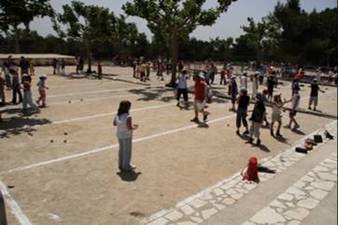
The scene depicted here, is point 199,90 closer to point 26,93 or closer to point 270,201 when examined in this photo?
point 26,93

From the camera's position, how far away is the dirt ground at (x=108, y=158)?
22.9ft

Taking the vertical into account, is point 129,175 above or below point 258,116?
below

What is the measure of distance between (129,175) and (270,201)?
3.08 metres

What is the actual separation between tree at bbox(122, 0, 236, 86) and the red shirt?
10080 millimetres

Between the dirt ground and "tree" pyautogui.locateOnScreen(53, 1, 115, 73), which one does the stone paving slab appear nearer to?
the dirt ground

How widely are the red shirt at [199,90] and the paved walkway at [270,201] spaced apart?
495 cm

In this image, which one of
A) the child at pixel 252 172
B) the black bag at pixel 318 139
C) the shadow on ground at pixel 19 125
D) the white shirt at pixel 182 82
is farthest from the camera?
the white shirt at pixel 182 82

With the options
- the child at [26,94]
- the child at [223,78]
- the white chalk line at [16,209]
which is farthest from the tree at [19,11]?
the child at [223,78]

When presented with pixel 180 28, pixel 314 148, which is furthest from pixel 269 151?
pixel 180 28

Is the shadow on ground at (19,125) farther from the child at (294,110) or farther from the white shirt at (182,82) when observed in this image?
the child at (294,110)

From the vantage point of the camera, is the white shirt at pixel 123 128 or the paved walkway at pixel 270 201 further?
the white shirt at pixel 123 128

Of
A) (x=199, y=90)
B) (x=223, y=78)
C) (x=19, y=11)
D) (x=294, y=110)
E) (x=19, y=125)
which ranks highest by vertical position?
(x=19, y=11)

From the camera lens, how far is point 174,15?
2397cm

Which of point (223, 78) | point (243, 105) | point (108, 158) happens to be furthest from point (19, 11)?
point (223, 78)
